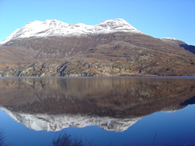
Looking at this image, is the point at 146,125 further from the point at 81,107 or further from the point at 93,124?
the point at 81,107

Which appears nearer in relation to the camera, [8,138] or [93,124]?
[8,138]

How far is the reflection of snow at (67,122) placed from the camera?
22.9 m

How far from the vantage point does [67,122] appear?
24.6 metres

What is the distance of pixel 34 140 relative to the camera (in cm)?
1909

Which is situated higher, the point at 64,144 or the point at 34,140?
the point at 64,144

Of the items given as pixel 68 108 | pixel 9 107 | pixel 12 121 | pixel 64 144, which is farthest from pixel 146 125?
pixel 9 107

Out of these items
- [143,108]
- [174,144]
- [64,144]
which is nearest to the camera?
[64,144]

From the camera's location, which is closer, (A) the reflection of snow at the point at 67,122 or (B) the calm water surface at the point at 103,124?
(B) the calm water surface at the point at 103,124

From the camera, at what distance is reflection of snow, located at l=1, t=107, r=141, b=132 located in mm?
22891

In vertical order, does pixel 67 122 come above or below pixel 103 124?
below

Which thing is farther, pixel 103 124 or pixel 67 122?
pixel 67 122

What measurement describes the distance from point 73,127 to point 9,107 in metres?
16.9

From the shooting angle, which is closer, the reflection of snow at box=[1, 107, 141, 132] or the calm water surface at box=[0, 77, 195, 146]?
the calm water surface at box=[0, 77, 195, 146]

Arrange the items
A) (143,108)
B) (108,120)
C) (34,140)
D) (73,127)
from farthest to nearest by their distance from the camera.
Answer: (143,108)
(108,120)
(73,127)
(34,140)
